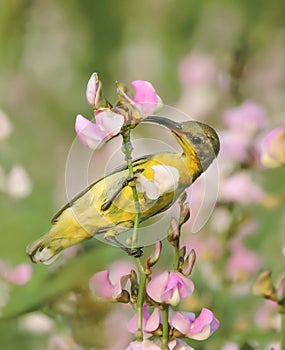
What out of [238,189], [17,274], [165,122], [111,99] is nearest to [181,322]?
[165,122]

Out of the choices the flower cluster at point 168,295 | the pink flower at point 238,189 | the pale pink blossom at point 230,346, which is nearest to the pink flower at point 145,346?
the flower cluster at point 168,295

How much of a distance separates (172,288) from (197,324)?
0.11 ft

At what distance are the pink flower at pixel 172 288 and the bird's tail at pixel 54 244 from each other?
4 centimetres

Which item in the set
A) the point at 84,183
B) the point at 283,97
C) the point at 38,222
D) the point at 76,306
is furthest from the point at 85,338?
the point at 283,97

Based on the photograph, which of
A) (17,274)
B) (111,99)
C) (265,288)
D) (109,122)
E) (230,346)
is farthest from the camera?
(111,99)

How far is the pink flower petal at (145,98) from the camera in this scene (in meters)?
0.52

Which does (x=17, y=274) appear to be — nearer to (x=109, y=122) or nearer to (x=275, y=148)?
(x=275, y=148)

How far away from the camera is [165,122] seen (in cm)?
53

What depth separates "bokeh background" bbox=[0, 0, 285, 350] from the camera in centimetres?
89

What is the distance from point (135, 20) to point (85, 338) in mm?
1585

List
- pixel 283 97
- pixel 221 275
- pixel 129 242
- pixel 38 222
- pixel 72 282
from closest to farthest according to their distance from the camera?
pixel 129 242 → pixel 72 282 → pixel 221 275 → pixel 38 222 → pixel 283 97

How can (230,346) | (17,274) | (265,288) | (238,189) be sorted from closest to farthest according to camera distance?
(265,288), (230,346), (17,274), (238,189)

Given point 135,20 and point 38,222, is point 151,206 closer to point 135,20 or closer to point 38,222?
point 38,222

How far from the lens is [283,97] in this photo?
6.53 ft
